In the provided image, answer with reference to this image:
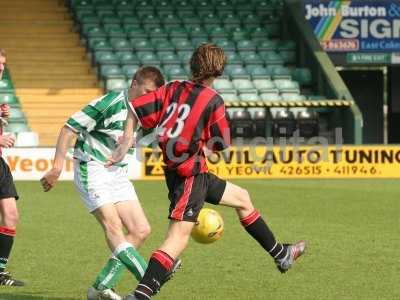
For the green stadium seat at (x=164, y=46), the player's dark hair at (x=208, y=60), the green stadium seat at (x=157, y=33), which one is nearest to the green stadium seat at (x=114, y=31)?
the green stadium seat at (x=157, y=33)

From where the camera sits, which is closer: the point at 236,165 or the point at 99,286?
the point at 99,286

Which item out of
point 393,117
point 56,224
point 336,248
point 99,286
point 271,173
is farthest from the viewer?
point 393,117

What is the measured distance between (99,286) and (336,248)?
159 inches

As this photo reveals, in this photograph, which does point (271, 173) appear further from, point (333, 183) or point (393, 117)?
point (393, 117)

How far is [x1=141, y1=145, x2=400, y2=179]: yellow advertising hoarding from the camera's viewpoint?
2289 cm

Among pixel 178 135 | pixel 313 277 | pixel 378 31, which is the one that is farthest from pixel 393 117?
pixel 178 135

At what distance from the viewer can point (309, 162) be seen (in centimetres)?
2317

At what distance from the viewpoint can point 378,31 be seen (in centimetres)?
2895

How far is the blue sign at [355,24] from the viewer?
94.3ft

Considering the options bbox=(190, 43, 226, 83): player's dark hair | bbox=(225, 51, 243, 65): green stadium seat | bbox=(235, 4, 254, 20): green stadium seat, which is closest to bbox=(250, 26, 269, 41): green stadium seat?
bbox=(235, 4, 254, 20): green stadium seat

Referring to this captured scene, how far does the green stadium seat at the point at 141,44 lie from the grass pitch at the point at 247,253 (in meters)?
10.8

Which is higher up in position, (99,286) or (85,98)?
(99,286)

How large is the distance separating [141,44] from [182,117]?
22.1 meters

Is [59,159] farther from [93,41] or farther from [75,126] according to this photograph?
[93,41]
